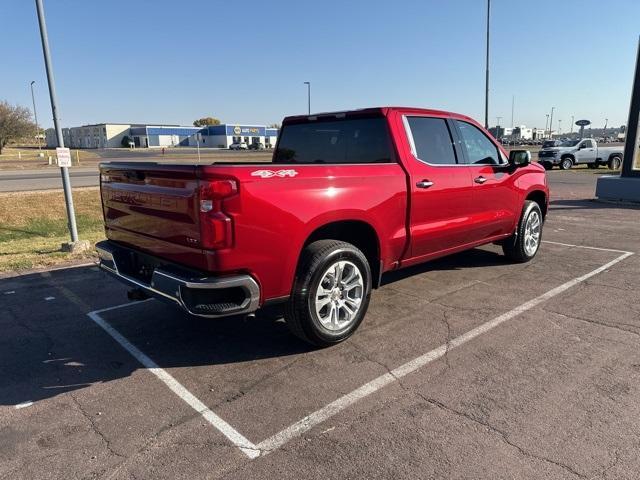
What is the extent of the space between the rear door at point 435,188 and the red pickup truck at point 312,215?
2cm

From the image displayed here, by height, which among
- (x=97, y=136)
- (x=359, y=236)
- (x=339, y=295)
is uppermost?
(x=97, y=136)

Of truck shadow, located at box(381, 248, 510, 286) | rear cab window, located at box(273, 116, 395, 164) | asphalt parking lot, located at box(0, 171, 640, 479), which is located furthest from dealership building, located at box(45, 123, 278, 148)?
asphalt parking lot, located at box(0, 171, 640, 479)

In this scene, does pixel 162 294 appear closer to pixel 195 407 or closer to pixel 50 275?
pixel 195 407

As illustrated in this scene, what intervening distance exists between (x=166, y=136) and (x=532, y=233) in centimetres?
10336

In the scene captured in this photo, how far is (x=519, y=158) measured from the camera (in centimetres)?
582

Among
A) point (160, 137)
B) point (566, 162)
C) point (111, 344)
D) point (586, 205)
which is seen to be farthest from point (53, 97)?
point (160, 137)

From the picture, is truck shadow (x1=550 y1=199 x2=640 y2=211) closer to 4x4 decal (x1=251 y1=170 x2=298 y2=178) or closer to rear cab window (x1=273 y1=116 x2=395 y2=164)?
rear cab window (x1=273 y1=116 x2=395 y2=164)

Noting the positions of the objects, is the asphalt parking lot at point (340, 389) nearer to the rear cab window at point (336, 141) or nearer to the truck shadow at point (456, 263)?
the truck shadow at point (456, 263)

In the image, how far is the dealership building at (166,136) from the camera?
9906cm

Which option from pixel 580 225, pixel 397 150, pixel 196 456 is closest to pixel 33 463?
pixel 196 456

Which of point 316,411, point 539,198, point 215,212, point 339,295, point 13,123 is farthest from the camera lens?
point 13,123

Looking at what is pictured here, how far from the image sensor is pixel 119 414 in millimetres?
3119

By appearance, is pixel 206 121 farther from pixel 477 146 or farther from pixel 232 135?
pixel 477 146

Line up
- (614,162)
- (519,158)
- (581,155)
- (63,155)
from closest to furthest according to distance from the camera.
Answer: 1. (519,158)
2. (63,155)
3. (581,155)
4. (614,162)
